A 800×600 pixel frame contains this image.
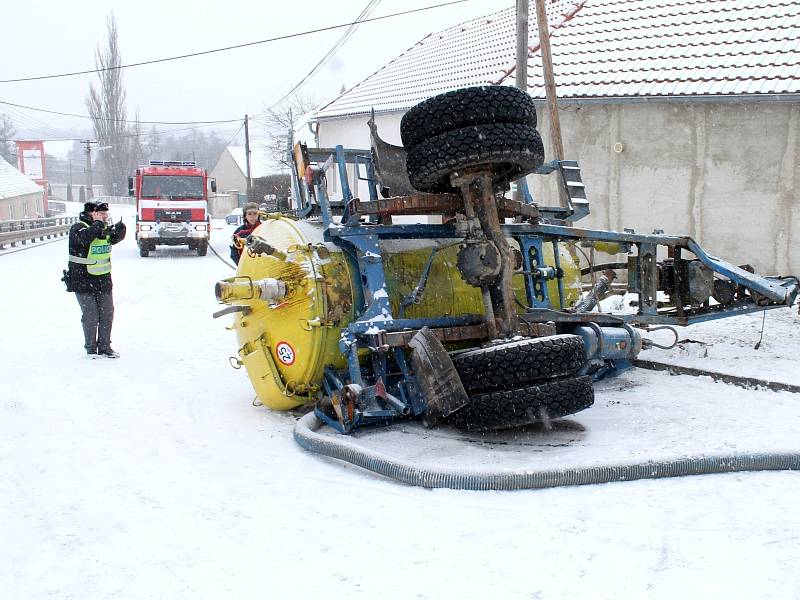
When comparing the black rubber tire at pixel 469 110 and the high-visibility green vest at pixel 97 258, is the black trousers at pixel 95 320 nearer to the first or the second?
the high-visibility green vest at pixel 97 258

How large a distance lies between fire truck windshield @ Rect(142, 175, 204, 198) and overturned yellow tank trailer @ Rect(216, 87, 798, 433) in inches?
698

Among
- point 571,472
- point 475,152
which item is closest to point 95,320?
point 475,152

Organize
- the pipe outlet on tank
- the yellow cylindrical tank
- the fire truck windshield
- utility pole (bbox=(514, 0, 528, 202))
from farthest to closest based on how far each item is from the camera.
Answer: the fire truck windshield < utility pole (bbox=(514, 0, 528, 202)) < the pipe outlet on tank < the yellow cylindrical tank

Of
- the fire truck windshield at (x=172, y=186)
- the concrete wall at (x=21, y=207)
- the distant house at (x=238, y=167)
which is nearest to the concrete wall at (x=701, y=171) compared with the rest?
the fire truck windshield at (x=172, y=186)

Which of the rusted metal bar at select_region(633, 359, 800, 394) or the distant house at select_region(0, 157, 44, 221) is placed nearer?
the rusted metal bar at select_region(633, 359, 800, 394)

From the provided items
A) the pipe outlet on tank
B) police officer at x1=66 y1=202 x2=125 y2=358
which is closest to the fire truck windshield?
police officer at x1=66 y1=202 x2=125 y2=358

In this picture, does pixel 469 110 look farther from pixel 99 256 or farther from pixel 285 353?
pixel 99 256

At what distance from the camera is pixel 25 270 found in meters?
17.8

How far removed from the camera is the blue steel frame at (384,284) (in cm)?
507

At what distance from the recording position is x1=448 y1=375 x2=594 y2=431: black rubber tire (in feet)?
15.2

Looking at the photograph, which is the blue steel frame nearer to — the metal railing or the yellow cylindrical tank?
the yellow cylindrical tank

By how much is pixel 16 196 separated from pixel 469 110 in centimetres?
4737

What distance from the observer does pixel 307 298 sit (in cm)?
536

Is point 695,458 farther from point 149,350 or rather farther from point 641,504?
point 149,350
